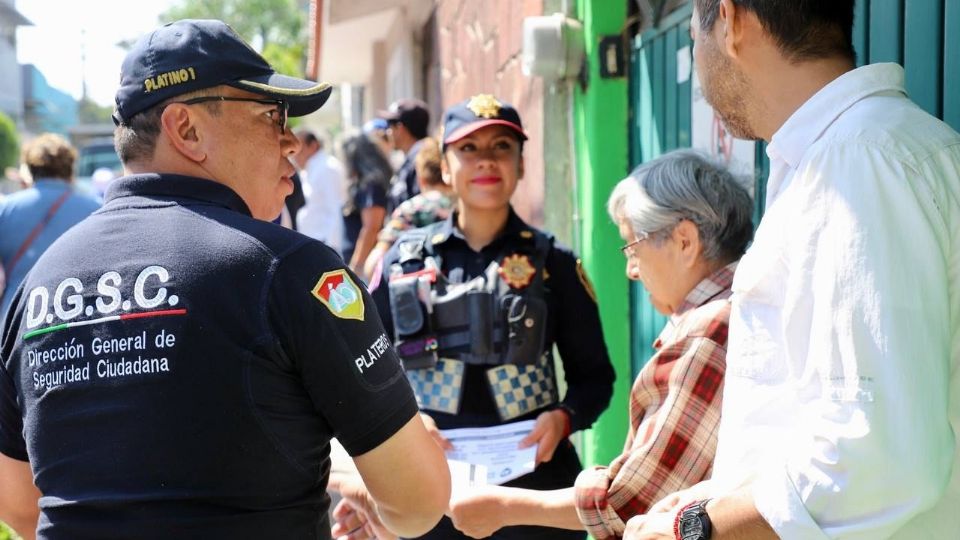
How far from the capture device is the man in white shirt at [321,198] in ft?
29.3

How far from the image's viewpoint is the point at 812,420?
150 centimetres

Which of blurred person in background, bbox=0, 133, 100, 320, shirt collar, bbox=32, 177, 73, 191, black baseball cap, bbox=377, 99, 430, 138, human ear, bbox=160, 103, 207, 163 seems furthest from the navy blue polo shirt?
black baseball cap, bbox=377, 99, 430, 138

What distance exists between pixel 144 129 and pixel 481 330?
1384mm

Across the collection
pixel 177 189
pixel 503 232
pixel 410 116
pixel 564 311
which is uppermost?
pixel 410 116

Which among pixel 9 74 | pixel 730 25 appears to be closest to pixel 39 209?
pixel 730 25

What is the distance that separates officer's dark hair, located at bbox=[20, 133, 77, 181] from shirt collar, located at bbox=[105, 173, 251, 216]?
4.46 metres

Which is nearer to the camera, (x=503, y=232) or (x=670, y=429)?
(x=670, y=429)

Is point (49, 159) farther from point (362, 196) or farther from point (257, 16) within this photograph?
point (257, 16)

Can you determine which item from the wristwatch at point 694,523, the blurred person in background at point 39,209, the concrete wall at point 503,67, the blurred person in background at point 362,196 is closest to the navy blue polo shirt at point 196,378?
the wristwatch at point 694,523

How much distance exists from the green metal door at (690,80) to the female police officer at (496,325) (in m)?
0.69

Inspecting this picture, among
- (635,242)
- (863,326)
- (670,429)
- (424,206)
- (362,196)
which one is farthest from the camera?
(362,196)

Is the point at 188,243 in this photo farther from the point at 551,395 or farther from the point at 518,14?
the point at 518,14

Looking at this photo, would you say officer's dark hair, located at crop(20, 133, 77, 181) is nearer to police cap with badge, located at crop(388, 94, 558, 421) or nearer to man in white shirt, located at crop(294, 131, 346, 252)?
man in white shirt, located at crop(294, 131, 346, 252)

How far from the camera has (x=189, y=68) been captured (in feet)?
6.20
